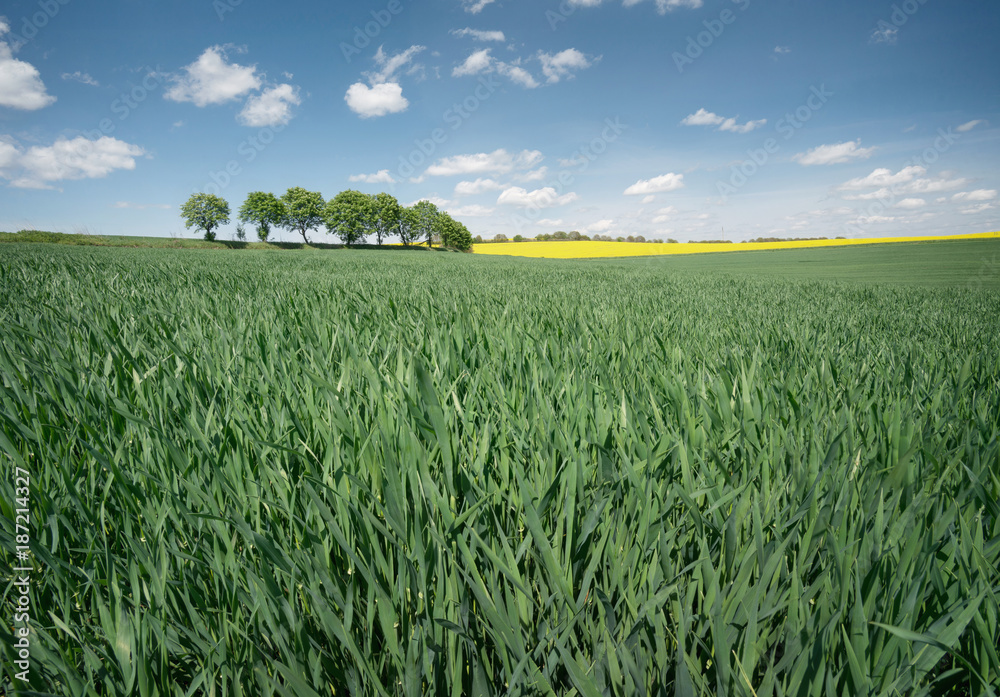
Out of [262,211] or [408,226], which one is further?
[408,226]

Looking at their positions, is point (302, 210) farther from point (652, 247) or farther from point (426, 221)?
point (652, 247)

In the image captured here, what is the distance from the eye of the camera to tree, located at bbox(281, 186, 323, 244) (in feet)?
246

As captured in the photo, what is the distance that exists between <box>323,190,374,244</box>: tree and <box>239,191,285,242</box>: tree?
852 cm

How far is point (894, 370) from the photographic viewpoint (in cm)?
192

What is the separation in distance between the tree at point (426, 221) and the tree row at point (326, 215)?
70 centimetres

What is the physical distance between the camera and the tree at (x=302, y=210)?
7488 centimetres

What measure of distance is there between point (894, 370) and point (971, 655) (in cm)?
173

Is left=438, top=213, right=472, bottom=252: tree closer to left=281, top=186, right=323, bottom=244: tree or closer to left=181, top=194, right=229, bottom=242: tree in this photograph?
left=281, top=186, right=323, bottom=244: tree

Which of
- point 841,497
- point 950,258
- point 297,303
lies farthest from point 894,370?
point 950,258

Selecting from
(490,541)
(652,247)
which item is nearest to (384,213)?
(652,247)

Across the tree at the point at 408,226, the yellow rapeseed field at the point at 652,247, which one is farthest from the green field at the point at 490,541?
the tree at the point at 408,226

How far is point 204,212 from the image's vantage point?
70625mm

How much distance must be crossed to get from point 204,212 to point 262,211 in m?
8.94

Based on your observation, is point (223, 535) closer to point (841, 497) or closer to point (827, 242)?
point (841, 497)
